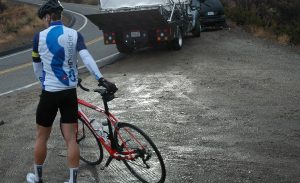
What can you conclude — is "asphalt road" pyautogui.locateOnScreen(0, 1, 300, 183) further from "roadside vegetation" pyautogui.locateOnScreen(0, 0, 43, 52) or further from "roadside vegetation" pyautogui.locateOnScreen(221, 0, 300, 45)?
"roadside vegetation" pyautogui.locateOnScreen(0, 0, 43, 52)

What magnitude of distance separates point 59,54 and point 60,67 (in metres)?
0.14

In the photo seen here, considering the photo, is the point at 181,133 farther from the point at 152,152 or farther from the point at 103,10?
the point at 103,10

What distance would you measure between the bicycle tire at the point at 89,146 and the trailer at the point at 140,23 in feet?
27.8

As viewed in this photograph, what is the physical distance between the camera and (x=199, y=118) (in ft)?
27.9

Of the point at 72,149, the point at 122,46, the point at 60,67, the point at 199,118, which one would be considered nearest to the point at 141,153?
the point at 72,149

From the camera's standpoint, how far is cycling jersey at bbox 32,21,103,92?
5172 millimetres

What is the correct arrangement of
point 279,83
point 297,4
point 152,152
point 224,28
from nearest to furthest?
A: point 152,152 → point 279,83 → point 224,28 → point 297,4

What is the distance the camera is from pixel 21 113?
985 cm

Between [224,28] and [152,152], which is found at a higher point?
[152,152]

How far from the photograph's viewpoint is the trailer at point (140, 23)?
1519 centimetres

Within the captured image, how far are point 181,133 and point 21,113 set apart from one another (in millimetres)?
3810

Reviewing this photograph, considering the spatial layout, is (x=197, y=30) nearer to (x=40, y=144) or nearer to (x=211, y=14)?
(x=211, y=14)

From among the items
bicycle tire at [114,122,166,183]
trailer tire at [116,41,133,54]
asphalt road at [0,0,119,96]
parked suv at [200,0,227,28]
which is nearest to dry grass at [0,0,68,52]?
asphalt road at [0,0,119,96]

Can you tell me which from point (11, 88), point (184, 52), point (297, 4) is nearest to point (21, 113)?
point (11, 88)
